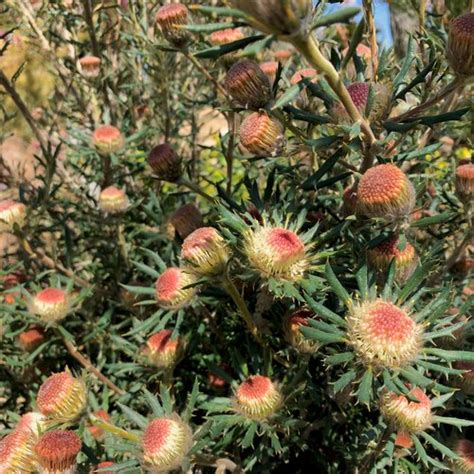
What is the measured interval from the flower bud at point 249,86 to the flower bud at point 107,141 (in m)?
1.24

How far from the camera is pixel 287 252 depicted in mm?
1421

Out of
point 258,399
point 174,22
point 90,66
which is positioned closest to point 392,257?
point 258,399

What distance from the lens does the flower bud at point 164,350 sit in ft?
6.37

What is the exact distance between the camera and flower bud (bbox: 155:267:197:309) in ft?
5.79

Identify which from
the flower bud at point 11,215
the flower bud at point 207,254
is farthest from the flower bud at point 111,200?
the flower bud at point 207,254

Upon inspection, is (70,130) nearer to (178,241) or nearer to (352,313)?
(178,241)

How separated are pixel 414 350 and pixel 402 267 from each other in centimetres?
24

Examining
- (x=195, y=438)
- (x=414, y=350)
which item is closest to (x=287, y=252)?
(x=414, y=350)

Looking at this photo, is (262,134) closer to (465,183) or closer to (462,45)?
(462,45)

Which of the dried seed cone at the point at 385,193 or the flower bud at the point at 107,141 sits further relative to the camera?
the flower bud at the point at 107,141

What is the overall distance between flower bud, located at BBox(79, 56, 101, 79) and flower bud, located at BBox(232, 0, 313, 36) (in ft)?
6.80

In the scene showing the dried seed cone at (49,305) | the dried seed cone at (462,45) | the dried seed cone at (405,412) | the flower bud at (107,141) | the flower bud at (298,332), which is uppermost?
the flower bud at (107,141)

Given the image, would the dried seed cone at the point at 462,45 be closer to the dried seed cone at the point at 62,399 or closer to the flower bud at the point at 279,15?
the flower bud at the point at 279,15

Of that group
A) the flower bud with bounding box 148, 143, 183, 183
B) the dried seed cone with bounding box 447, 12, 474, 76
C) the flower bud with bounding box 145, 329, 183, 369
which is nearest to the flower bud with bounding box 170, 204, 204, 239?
the flower bud with bounding box 148, 143, 183, 183
